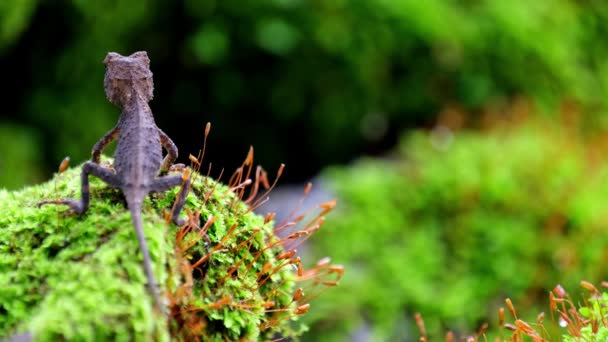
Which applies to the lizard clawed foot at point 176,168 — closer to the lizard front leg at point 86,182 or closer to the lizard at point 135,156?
the lizard at point 135,156

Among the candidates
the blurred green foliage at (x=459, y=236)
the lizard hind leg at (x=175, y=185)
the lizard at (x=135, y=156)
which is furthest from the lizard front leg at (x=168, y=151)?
the blurred green foliage at (x=459, y=236)

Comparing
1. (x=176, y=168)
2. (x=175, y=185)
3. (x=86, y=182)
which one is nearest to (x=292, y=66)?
(x=176, y=168)

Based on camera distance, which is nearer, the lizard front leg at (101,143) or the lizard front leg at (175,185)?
the lizard front leg at (175,185)

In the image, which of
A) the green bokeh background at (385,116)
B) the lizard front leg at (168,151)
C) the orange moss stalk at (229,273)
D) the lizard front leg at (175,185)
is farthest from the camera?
the green bokeh background at (385,116)

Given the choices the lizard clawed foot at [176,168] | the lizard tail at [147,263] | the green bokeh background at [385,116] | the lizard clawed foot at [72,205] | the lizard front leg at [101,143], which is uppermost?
the green bokeh background at [385,116]

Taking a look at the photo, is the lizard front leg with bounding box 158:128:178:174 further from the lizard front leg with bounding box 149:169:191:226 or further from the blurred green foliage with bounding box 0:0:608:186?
the blurred green foliage with bounding box 0:0:608:186

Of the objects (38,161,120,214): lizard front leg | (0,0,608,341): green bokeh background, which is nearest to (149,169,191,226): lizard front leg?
(38,161,120,214): lizard front leg

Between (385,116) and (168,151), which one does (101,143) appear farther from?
(385,116)

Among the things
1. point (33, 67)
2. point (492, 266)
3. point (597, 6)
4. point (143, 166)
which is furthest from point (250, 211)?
point (597, 6)
